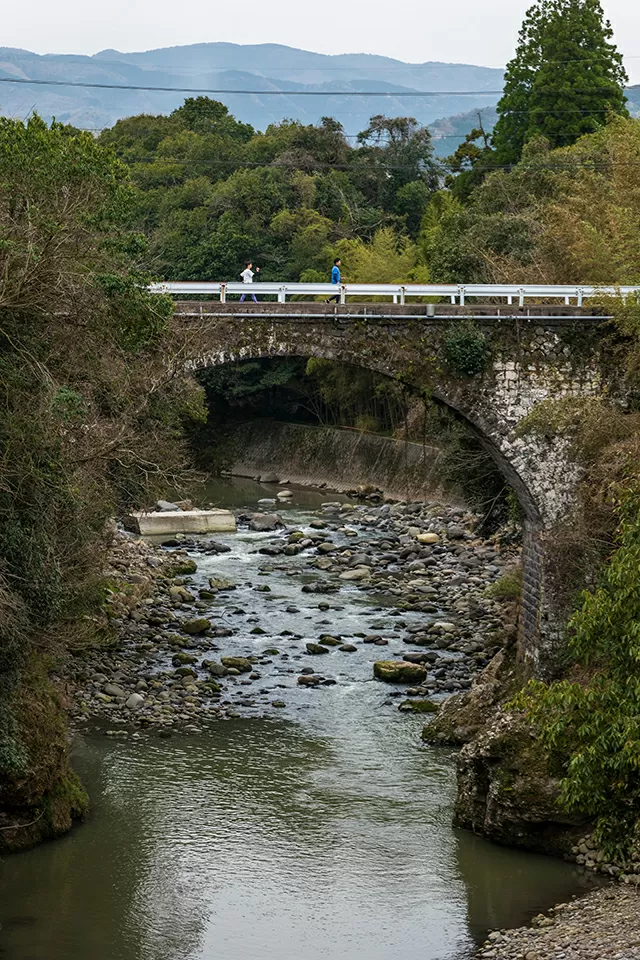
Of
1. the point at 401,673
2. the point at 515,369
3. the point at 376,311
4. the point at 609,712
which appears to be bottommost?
the point at 401,673

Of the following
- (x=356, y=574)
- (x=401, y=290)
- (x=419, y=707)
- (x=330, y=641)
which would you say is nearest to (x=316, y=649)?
(x=330, y=641)

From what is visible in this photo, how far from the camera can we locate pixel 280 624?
33.6 meters

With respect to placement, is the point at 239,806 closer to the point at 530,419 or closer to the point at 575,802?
the point at 575,802

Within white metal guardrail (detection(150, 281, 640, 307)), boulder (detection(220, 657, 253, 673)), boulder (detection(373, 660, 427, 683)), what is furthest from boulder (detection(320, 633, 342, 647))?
white metal guardrail (detection(150, 281, 640, 307))

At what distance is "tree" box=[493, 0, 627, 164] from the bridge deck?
4040 centimetres

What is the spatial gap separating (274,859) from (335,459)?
137ft

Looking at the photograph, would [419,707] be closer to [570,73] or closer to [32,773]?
[32,773]

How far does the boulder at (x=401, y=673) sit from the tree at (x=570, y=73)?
4076 centimetres

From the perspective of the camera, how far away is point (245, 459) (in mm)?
65625

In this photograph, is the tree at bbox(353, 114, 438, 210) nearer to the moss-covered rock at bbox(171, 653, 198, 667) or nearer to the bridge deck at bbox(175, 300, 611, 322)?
the moss-covered rock at bbox(171, 653, 198, 667)

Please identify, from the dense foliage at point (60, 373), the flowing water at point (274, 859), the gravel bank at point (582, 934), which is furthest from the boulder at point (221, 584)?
the gravel bank at point (582, 934)

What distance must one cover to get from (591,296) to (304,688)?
10053 mm

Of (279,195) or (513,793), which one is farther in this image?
(279,195)

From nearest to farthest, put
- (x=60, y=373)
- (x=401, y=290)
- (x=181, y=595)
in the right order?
(x=60, y=373) → (x=401, y=290) → (x=181, y=595)
